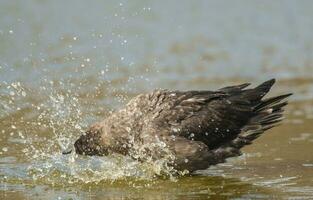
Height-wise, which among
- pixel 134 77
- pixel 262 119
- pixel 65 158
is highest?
pixel 134 77

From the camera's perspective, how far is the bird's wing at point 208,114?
959 cm

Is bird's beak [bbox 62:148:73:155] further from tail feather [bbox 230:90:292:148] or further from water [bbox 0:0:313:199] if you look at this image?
tail feather [bbox 230:90:292:148]

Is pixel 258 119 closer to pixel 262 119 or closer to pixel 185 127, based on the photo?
pixel 262 119

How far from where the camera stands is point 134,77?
1456 centimetres

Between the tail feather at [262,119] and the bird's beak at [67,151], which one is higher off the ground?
the tail feather at [262,119]

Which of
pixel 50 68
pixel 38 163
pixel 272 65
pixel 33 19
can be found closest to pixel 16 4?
pixel 33 19

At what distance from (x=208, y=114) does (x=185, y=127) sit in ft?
1.18

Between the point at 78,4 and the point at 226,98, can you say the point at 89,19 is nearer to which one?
the point at 78,4

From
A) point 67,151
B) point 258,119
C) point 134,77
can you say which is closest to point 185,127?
point 258,119

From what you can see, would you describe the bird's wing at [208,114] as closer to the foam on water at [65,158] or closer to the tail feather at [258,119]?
the tail feather at [258,119]

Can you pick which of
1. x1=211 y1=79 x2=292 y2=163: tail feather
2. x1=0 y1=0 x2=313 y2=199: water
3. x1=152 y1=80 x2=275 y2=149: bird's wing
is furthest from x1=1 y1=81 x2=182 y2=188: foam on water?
x1=211 y1=79 x2=292 y2=163: tail feather

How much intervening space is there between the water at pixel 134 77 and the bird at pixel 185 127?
7.5 inches

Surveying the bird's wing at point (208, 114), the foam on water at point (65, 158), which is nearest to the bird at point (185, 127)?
the bird's wing at point (208, 114)

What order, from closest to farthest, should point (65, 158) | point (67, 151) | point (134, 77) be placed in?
point (67, 151) → point (65, 158) → point (134, 77)
